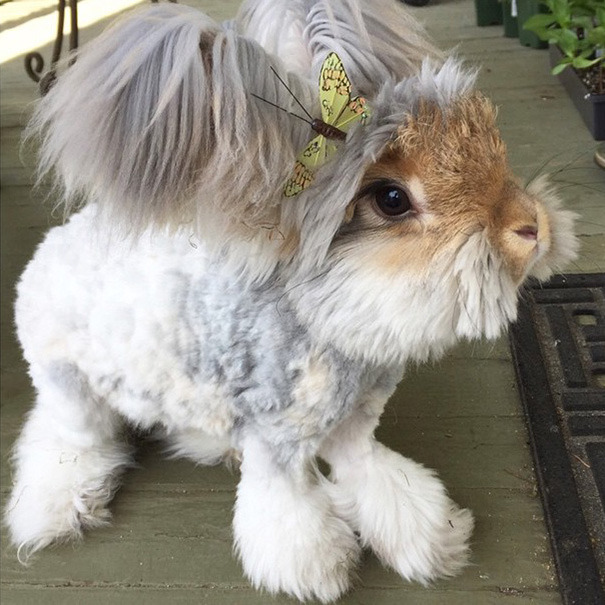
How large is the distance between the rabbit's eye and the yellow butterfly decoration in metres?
0.07

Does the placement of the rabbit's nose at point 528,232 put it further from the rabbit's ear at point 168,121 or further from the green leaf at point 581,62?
the green leaf at point 581,62

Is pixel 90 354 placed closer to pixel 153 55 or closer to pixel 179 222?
pixel 179 222

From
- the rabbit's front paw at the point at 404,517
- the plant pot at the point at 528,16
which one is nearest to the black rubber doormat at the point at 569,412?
the rabbit's front paw at the point at 404,517

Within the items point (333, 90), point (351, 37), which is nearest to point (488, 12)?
point (351, 37)

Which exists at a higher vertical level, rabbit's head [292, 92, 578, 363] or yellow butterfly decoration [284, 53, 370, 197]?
yellow butterfly decoration [284, 53, 370, 197]

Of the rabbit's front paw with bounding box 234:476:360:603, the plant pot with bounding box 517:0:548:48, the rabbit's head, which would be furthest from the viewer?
the plant pot with bounding box 517:0:548:48

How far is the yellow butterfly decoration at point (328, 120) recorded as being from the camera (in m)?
0.59

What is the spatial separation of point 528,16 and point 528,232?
1841 mm

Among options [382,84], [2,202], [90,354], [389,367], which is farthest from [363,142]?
[2,202]

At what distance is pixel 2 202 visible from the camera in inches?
73.1

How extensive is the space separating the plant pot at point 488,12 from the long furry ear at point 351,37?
1908mm

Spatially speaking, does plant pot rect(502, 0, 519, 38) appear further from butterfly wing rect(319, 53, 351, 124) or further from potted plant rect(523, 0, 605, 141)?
butterfly wing rect(319, 53, 351, 124)

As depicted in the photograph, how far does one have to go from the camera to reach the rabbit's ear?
20.7 inches

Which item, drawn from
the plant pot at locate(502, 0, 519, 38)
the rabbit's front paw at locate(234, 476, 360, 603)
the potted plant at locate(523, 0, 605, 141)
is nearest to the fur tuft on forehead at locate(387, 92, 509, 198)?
the rabbit's front paw at locate(234, 476, 360, 603)
